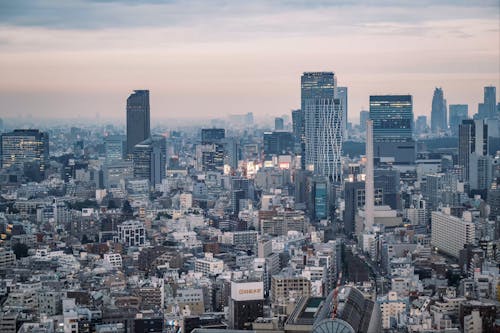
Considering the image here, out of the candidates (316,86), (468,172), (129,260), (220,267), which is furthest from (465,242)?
(316,86)

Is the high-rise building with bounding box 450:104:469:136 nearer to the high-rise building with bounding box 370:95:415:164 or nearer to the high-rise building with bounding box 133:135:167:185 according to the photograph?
the high-rise building with bounding box 370:95:415:164

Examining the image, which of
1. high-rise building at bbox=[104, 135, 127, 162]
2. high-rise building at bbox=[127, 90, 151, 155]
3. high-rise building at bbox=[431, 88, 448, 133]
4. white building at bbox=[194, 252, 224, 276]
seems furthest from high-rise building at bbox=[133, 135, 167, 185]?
white building at bbox=[194, 252, 224, 276]

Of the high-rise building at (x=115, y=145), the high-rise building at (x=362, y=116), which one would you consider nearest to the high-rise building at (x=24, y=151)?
the high-rise building at (x=115, y=145)

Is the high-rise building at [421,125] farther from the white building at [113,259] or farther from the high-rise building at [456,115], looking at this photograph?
the white building at [113,259]

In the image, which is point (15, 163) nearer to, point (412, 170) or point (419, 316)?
point (412, 170)

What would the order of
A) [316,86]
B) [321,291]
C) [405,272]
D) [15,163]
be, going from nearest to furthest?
[321,291] < [405,272] < [15,163] < [316,86]
